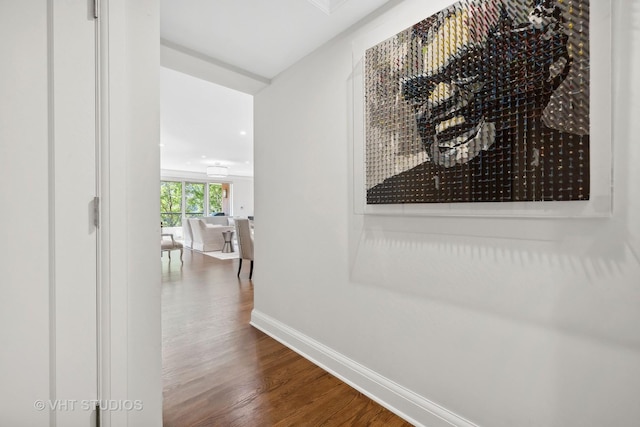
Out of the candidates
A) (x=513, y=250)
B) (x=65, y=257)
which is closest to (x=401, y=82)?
(x=513, y=250)

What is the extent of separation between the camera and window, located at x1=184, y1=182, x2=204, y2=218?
1000 centimetres

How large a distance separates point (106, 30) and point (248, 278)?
3816 mm

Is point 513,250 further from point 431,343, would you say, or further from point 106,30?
point 106,30

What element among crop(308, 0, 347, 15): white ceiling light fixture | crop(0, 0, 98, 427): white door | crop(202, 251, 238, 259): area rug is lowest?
crop(202, 251, 238, 259): area rug

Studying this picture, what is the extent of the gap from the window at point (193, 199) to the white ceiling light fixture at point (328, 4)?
31.9 feet

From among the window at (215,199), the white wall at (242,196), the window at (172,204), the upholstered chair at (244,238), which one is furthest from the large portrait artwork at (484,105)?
the window at (215,199)

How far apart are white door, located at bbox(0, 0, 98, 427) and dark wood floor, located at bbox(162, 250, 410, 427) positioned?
672mm

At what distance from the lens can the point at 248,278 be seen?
14.4 ft

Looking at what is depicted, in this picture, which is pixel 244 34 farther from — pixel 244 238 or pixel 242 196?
pixel 242 196

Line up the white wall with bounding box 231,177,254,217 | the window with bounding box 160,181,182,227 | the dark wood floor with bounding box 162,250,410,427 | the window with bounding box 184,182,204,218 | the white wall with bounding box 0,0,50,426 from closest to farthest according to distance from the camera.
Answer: the white wall with bounding box 0,0,50,426 < the dark wood floor with bounding box 162,250,410,427 < the window with bounding box 160,181,182,227 < the window with bounding box 184,182,204,218 < the white wall with bounding box 231,177,254,217

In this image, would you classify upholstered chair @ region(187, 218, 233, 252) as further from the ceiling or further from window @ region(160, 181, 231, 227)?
the ceiling

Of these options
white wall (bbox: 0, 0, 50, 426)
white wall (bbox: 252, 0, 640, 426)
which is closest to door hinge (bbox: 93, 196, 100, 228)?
white wall (bbox: 0, 0, 50, 426)

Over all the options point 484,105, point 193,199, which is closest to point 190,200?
point 193,199

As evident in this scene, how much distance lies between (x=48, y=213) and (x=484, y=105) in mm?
1682
